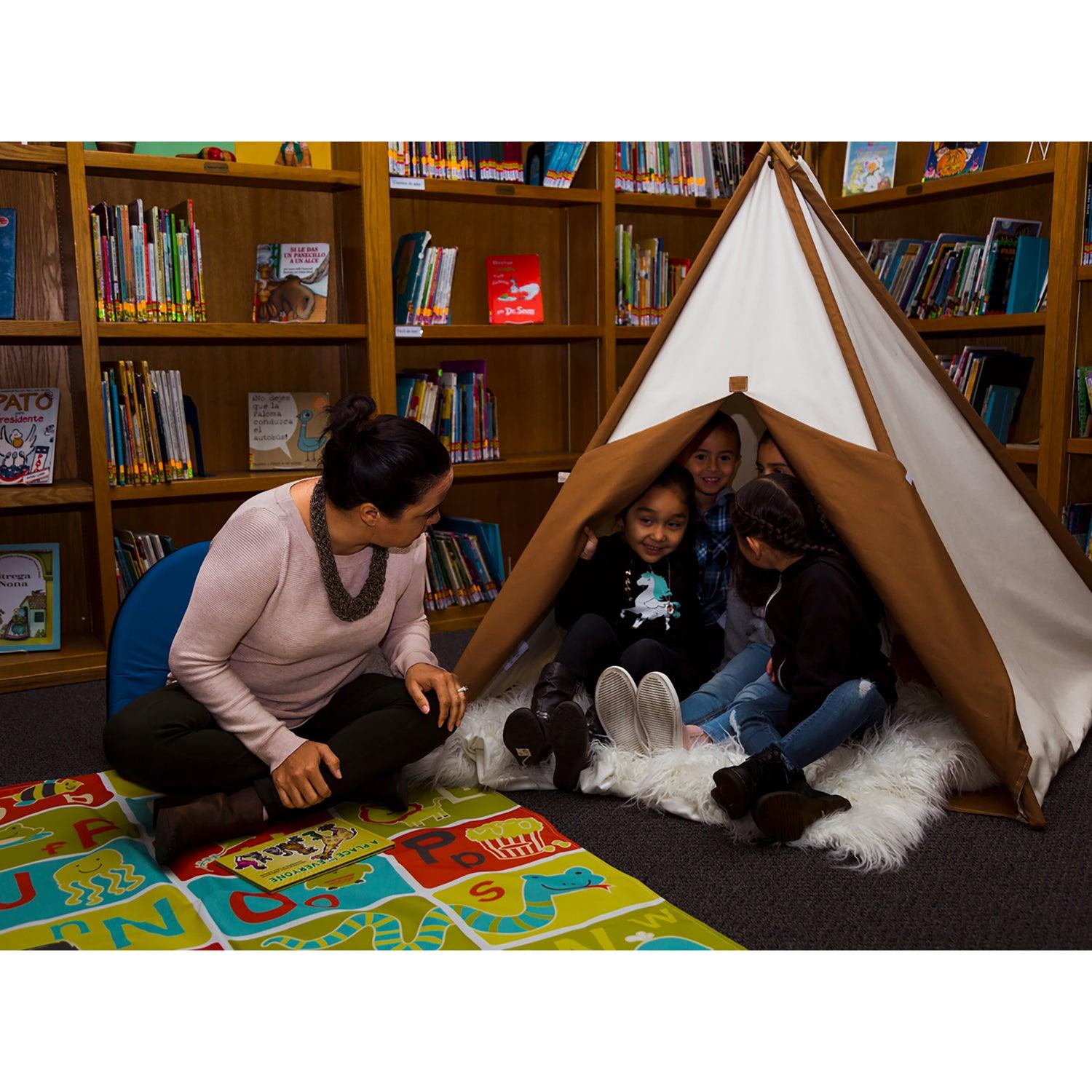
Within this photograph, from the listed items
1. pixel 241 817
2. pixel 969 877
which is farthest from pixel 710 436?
pixel 241 817

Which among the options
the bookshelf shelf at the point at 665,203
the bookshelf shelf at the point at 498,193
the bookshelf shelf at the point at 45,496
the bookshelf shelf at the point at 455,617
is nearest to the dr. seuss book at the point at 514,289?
the bookshelf shelf at the point at 498,193

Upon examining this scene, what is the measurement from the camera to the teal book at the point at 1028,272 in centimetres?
340

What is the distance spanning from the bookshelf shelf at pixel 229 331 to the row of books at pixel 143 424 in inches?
3.8

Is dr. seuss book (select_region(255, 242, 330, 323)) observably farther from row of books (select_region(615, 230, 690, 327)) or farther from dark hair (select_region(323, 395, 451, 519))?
dark hair (select_region(323, 395, 451, 519))

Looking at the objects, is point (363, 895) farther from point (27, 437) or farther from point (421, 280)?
point (421, 280)

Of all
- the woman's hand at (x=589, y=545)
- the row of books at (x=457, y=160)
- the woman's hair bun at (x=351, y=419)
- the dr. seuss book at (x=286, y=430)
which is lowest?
the woman's hand at (x=589, y=545)

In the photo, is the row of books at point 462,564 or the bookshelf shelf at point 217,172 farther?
the row of books at point 462,564

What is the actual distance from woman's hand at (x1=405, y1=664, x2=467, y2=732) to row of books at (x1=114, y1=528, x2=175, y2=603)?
55.8 inches

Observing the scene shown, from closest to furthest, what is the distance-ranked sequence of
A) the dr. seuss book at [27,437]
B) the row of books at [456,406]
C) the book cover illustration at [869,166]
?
the dr. seuss book at [27,437] < the row of books at [456,406] < the book cover illustration at [869,166]

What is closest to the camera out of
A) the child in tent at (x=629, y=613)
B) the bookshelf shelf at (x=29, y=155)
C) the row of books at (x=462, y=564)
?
the child in tent at (x=629, y=613)

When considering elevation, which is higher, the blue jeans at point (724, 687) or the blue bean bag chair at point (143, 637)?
the blue bean bag chair at point (143, 637)

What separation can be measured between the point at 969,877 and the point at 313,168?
8.51 feet

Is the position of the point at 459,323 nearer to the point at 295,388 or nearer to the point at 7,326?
the point at 295,388

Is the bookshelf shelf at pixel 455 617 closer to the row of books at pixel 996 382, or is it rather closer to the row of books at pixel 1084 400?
the row of books at pixel 996 382
